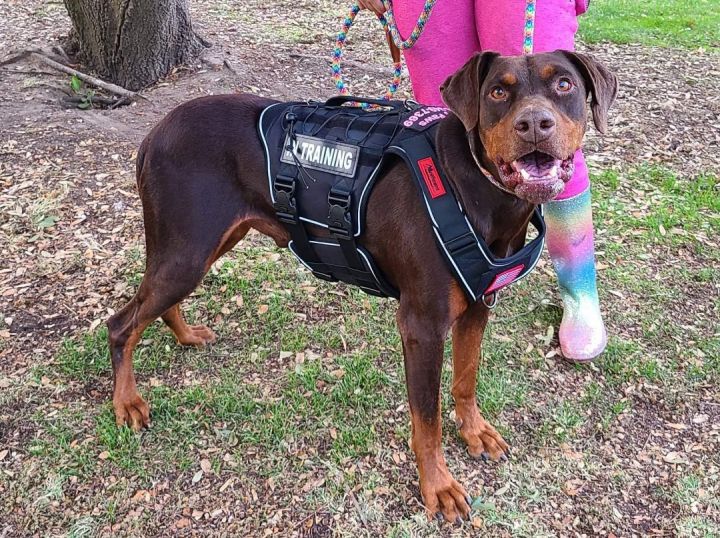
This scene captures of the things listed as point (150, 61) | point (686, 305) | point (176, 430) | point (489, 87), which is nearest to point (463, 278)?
point (489, 87)

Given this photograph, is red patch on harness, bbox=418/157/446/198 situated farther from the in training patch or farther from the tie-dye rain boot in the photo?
the tie-dye rain boot

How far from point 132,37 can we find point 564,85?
4870 millimetres

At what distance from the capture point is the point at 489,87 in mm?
2344

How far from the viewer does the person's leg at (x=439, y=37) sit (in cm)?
308

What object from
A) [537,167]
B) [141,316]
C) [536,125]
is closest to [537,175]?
[537,167]

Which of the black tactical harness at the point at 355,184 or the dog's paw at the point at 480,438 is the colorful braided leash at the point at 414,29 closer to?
the black tactical harness at the point at 355,184

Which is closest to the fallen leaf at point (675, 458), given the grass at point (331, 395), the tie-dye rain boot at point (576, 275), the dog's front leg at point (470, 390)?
the grass at point (331, 395)

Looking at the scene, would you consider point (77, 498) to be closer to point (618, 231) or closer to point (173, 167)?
point (173, 167)

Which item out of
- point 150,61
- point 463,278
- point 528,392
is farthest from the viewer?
point 150,61

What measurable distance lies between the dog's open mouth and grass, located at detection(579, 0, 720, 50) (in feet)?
23.5

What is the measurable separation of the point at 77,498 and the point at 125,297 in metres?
1.43

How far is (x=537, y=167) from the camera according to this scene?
7.30ft

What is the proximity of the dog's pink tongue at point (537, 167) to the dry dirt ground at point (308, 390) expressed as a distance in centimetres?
154

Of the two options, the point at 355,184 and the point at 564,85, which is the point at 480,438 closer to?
the point at 355,184
